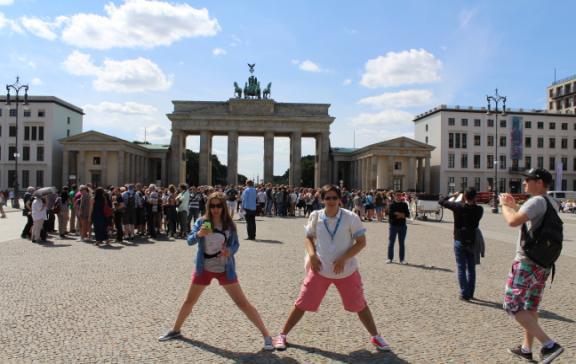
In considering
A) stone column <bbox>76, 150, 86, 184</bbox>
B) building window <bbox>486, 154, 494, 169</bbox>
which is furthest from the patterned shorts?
building window <bbox>486, 154, 494, 169</bbox>

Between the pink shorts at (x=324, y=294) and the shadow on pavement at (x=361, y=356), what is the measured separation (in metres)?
0.46

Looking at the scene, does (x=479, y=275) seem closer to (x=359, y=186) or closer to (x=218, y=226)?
(x=218, y=226)

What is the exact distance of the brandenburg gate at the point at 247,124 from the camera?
234 ft

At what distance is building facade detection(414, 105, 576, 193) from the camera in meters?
84.2

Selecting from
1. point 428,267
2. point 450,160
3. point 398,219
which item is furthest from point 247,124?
point 428,267

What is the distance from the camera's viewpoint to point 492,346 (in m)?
5.80

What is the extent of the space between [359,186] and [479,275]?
6925 centimetres

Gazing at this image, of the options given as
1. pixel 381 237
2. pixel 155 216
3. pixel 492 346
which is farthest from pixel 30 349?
pixel 381 237

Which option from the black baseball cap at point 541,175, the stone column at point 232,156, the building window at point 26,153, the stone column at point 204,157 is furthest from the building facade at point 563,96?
the black baseball cap at point 541,175

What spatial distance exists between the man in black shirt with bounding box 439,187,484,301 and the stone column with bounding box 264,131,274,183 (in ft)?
206

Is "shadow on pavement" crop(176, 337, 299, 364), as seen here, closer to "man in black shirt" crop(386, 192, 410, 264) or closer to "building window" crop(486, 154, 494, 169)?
"man in black shirt" crop(386, 192, 410, 264)

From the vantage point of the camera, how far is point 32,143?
260 ft

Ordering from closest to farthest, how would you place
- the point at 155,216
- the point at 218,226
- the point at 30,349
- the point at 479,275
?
the point at 30,349 < the point at 218,226 < the point at 479,275 < the point at 155,216

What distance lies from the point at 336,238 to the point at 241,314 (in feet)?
7.95
